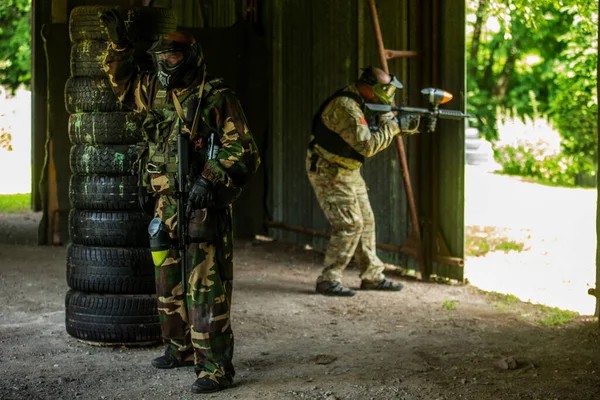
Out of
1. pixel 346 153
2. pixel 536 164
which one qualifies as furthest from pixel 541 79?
pixel 346 153

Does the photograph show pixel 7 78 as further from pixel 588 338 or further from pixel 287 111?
pixel 588 338

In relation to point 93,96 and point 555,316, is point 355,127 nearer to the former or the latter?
point 555,316

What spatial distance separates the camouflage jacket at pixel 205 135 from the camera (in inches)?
197

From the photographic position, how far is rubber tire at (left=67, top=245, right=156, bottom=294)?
5.98 metres

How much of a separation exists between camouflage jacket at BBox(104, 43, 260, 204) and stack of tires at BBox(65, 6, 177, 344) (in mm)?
582

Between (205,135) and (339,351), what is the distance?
1947 mm

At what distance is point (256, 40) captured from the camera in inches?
466

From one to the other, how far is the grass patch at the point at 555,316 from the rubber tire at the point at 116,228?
11.0ft

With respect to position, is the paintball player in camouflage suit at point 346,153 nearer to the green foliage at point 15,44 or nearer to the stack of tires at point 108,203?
the stack of tires at point 108,203

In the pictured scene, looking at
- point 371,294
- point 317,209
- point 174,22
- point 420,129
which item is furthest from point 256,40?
point 174,22

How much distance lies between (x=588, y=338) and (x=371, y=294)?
2308 mm

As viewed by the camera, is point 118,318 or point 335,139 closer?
point 118,318

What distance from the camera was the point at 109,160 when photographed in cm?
595

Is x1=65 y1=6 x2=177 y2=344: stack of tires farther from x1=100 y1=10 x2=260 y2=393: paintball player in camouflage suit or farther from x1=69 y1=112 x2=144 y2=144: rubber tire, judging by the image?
x1=100 y1=10 x2=260 y2=393: paintball player in camouflage suit
